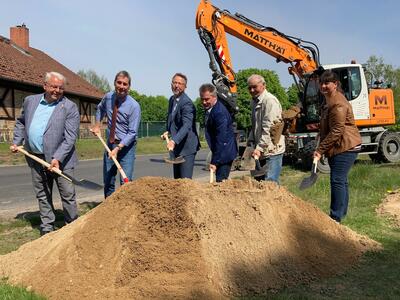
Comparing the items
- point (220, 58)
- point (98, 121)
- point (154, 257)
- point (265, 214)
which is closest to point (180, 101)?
point (98, 121)

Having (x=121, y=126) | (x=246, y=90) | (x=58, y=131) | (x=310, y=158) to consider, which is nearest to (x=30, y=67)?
(x=310, y=158)

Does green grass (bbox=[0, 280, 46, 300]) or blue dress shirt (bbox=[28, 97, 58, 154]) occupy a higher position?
blue dress shirt (bbox=[28, 97, 58, 154])

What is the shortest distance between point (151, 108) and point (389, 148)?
7050cm

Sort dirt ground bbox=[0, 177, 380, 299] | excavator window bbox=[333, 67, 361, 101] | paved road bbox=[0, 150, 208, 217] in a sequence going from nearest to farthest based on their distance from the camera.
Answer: dirt ground bbox=[0, 177, 380, 299], paved road bbox=[0, 150, 208, 217], excavator window bbox=[333, 67, 361, 101]

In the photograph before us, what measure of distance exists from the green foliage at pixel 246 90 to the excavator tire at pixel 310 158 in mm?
30697

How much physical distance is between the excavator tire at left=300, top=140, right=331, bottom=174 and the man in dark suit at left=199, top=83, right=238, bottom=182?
6.70m

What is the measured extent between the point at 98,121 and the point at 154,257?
9.77 feet

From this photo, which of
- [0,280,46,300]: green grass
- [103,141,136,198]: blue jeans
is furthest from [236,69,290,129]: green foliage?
[0,280,46,300]: green grass

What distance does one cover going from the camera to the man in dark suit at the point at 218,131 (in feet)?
18.9

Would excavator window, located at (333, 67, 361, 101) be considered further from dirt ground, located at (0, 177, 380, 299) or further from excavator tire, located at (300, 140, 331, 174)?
dirt ground, located at (0, 177, 380, 299)

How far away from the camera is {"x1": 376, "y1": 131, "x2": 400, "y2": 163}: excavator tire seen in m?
14.0

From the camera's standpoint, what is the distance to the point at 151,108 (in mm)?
A: 83000

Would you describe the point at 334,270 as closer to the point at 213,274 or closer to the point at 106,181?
the point at 213,274

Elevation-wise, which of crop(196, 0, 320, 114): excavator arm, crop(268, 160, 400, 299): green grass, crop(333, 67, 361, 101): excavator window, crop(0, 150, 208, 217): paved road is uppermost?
crop(196, 0, 320, 114): excavator arm
